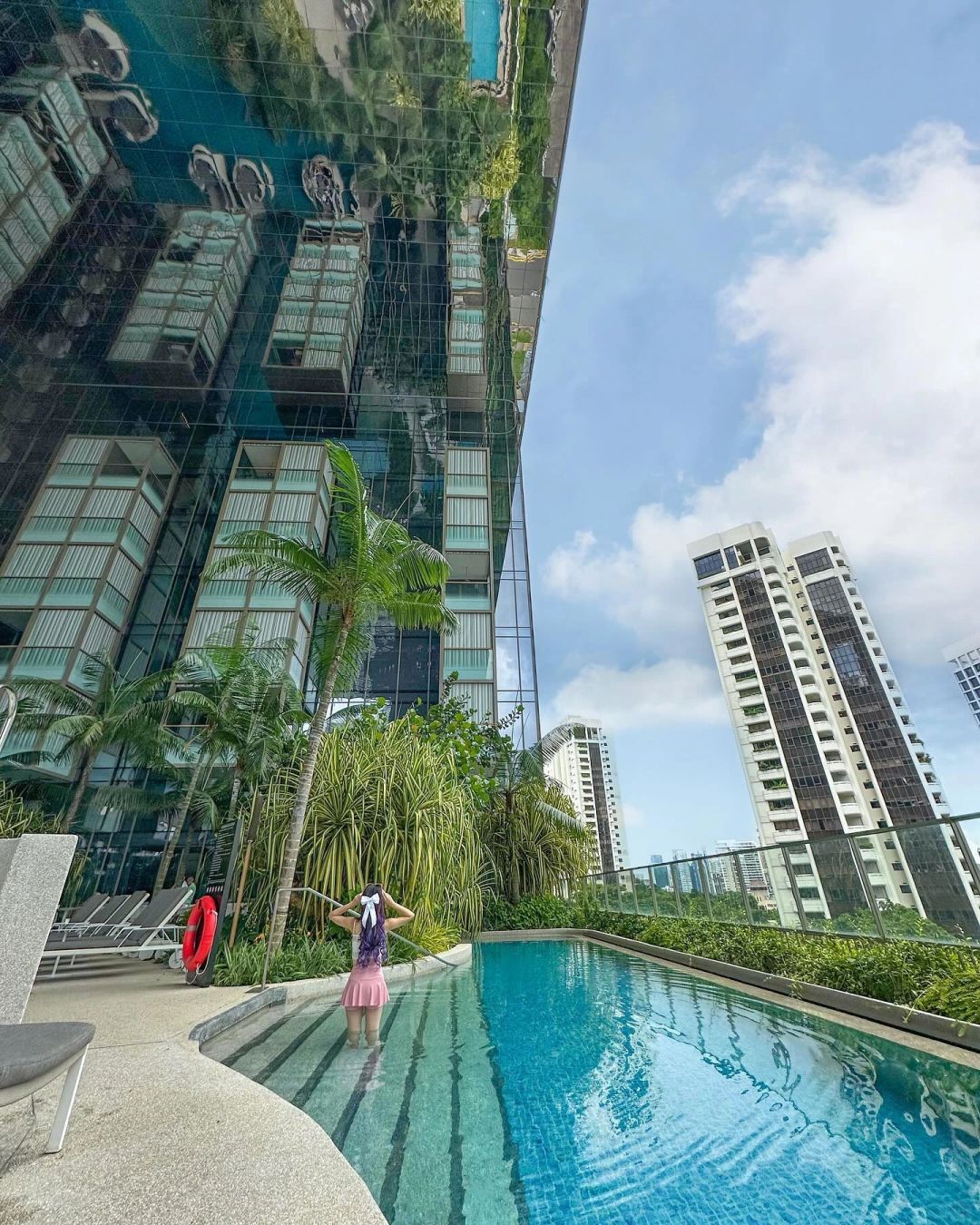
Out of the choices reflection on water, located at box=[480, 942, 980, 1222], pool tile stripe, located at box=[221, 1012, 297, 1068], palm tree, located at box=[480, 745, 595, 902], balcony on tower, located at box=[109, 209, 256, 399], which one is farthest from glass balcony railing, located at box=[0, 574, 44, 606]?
reflection on water, located at box=[480, 942, 980, 1222]

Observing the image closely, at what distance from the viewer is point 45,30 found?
1920 centimetres

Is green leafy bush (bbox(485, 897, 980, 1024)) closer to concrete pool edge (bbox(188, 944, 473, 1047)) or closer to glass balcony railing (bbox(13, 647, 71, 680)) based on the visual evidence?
concrete pool edge (bbox(188, 944, 473, 1047))

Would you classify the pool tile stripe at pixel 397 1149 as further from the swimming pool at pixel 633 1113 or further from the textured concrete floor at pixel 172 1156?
the textured concrete floor at pixel 172 1156

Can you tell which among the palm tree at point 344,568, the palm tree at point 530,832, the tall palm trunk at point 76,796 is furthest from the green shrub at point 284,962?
the tall palm trunk at point 76,796

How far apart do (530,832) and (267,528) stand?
586 inches

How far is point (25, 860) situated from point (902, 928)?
25.1 feet

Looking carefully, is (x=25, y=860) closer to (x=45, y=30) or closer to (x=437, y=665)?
(x=437, y=665)

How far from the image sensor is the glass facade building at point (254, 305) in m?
19.0

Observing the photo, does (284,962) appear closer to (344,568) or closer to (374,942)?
(374,942)

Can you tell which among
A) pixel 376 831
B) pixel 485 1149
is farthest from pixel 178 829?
pixel 485 1149

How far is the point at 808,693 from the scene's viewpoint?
5484 centimetres

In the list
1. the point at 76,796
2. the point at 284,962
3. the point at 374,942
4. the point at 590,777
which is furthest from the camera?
the point at 590,777

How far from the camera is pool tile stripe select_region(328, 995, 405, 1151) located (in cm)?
281

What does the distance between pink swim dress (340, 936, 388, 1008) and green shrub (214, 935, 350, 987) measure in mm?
2551
